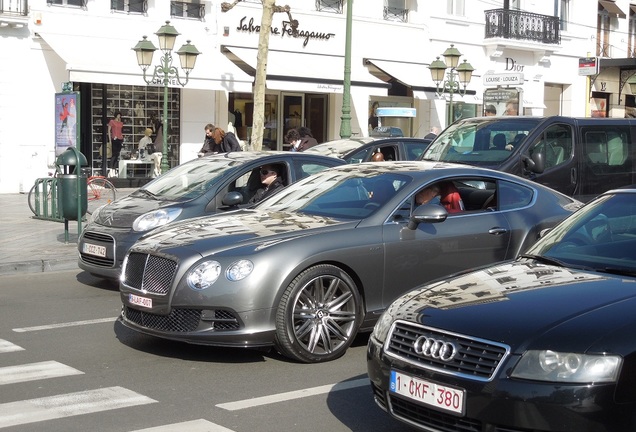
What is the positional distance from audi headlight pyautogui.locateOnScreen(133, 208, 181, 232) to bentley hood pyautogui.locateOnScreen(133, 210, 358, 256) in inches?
95.9

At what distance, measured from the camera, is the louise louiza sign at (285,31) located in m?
27.8

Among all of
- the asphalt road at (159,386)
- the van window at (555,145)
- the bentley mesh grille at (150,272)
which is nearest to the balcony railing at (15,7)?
the van window at (555,145)

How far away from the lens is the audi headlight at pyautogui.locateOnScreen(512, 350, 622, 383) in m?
4.38

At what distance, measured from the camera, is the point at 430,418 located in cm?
493

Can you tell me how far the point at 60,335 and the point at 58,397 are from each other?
7.26 feet

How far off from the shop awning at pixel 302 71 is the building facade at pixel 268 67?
0.14 feet

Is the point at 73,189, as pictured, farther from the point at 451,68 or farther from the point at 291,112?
the point at 291,112

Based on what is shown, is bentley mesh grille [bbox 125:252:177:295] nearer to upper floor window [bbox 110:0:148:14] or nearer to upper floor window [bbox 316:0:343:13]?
upper floor window [bbox 110:0:148:14]

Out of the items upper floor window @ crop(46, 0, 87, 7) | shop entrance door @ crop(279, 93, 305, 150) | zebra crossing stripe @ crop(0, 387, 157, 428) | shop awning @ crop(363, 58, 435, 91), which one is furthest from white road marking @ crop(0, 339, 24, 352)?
shop awning @ crop(363, 58, 435, 91)

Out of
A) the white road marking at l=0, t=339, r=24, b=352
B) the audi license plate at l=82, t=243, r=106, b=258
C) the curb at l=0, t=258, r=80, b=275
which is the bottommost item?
the curb at l=0, t=258, r=80, b=275

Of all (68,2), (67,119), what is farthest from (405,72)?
(67,119)

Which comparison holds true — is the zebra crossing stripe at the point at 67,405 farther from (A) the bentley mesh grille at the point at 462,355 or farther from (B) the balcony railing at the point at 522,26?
(B) the balcony railing at the point at 522,26

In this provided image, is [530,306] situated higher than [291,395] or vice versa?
[530,306]

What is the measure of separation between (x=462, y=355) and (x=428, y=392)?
27 cm
